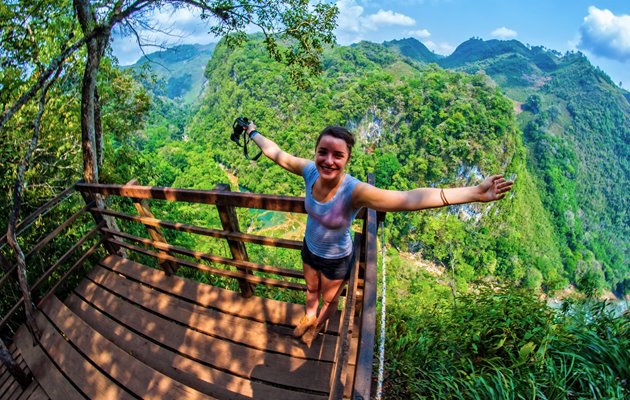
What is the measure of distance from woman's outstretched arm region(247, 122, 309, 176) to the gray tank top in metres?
0.09

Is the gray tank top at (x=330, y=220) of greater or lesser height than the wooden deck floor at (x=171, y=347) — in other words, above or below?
above

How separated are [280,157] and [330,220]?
0.62 metres

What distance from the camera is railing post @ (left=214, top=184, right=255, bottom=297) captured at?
7.18 feet

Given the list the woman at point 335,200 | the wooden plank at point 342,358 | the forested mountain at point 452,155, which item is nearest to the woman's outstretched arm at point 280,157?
the woman at point 335,200

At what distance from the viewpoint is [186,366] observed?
212 cm

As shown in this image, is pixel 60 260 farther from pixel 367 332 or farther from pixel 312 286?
pixel 367 332

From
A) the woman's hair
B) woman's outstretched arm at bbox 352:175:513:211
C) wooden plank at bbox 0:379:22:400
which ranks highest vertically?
the woman's hair

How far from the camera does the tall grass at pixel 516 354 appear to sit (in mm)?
2230

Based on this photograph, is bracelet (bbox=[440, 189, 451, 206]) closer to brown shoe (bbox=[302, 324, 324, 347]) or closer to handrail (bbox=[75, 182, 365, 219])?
handrail (bbox=[75, 182, 365, 219])

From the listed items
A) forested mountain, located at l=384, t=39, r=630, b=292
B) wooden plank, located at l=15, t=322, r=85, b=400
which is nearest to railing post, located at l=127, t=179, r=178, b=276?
wooden plank, located at l=15, t=322, r=85, b=400

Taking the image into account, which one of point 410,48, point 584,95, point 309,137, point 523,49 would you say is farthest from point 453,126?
point 523,49

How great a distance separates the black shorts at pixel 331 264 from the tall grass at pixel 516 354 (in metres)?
1.21

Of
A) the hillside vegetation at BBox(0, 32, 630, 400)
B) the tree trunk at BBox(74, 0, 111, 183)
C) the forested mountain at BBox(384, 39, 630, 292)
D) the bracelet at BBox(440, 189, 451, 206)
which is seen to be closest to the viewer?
the bracelet at BBox(440, 189, 451, 206)

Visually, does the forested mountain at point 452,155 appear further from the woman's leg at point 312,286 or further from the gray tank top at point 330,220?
the gray tank top at point 330,220
